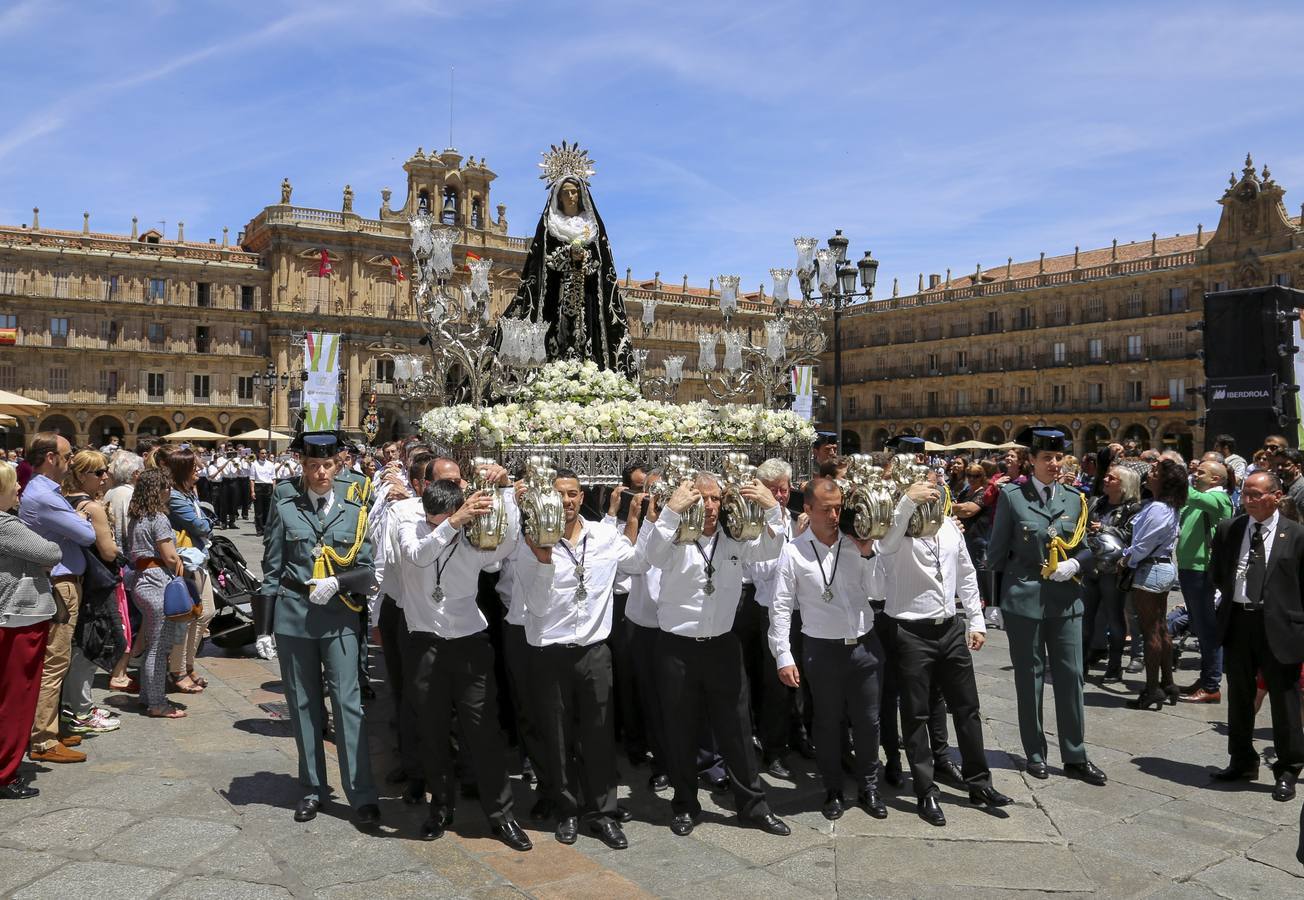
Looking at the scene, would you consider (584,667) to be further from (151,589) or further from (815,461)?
(815,461)

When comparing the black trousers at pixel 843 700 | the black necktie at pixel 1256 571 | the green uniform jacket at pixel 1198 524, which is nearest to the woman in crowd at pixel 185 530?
the black trousers at pixel 843 700

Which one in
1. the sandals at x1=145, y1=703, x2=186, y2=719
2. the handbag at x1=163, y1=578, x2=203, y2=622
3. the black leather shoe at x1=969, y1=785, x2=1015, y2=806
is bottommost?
the black leather shoe at x1=969, y1=785, x2=1015, y2=806

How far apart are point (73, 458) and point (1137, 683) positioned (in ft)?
26.5

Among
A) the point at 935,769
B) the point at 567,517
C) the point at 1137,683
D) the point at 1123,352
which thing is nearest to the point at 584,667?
the point at 567,517

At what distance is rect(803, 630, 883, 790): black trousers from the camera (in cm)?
492

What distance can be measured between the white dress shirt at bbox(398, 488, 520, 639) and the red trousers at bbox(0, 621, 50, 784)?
2.15 meters

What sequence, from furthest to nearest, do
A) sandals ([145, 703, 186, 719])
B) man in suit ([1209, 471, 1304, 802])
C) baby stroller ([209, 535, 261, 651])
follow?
1. baby stroller ([209, 535, 261, 651])
2. sandals ([145, 703, 186, 719])
3. man in suit ([1209, 471, 1304, 802])

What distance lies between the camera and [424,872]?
13.5 feet

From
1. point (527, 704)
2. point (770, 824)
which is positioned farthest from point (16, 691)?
point (770, 824)

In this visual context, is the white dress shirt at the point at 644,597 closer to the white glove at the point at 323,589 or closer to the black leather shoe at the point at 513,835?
the black leather shoe at the point at 513,835

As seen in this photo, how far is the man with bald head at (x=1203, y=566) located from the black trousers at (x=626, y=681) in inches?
173

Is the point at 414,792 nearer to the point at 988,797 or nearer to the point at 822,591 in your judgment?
the point at 822,591

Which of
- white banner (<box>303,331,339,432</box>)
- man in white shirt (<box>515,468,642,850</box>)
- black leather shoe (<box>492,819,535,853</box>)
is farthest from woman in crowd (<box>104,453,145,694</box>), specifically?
white banner (<box>303,331,339,432</box>)

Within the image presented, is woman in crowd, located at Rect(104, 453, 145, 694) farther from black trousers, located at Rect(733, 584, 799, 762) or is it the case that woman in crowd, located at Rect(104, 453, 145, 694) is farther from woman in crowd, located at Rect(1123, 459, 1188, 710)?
woman in crowd, located at Rect(1123, 459, 1188, 710)
